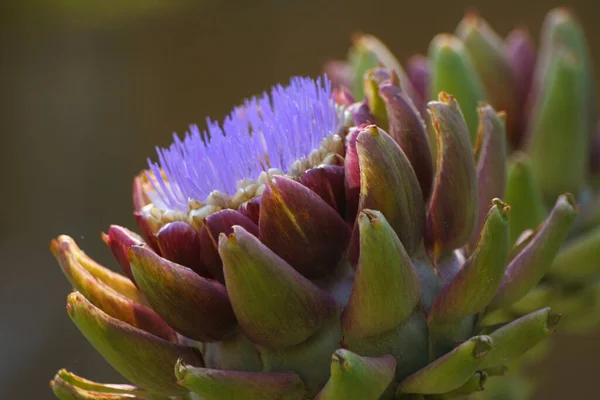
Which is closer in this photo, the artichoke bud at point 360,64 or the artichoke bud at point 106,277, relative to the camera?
the artichoke bud at point 106,277

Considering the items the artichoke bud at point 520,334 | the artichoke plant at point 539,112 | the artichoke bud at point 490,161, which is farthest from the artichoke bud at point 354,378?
the artichoke plant at point 539,112

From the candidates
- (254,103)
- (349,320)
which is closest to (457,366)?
(349,320)

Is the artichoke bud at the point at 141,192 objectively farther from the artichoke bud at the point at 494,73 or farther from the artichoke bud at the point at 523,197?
the artichoke bud at the point at 494,73

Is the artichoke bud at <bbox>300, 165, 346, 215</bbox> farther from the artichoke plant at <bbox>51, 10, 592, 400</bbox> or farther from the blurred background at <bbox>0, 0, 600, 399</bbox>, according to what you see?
the blurred background at <bbox>0, 0, 600, 399</bbox>

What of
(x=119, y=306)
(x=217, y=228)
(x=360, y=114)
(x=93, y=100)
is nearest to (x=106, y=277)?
(x=119, y=306)

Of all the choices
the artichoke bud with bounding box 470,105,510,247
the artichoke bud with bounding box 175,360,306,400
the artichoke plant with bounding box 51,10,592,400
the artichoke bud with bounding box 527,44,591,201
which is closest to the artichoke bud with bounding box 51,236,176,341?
the artichoke plant with bounding box 51,10,592,400

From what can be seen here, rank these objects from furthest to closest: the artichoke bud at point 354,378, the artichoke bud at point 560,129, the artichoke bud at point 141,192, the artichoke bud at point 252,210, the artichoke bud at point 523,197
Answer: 1. the artichoke bud at point 560,129
2. the artichoke bud at point 523,197
3. the artichoke bud at point 141,192
4. the artichoke bud at point 252,210
5. the artichoke bud at point 354,378
